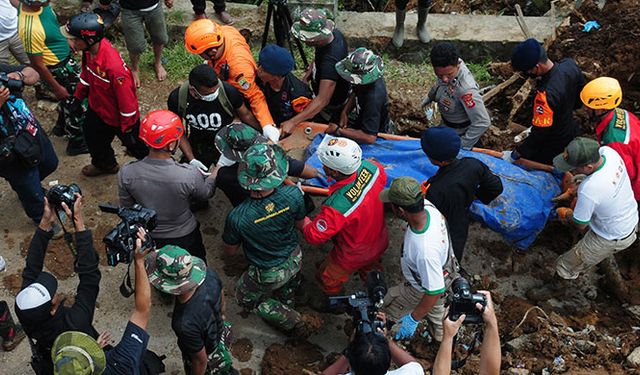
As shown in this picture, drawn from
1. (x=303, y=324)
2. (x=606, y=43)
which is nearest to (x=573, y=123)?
(x=606, y=43)

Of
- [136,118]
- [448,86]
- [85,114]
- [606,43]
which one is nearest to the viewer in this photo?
[448,86]

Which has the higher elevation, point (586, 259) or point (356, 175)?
point (356, 175)

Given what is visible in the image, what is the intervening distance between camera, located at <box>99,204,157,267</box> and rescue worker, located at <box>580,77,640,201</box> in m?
3.40

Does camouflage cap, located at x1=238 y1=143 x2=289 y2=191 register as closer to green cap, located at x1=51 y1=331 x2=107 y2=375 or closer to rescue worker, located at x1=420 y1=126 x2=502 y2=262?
rescue worker, located at x1=420 y1=126 x2=502 y2=262

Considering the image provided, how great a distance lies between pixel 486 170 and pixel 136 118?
301 cm

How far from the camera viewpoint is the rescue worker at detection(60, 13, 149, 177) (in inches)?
193

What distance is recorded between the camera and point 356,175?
167 inches

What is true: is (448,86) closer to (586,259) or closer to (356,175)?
(356,175)

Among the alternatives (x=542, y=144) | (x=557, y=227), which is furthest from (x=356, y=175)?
(x=557, y=227)

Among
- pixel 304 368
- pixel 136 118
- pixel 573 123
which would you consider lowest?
pixel 304 368

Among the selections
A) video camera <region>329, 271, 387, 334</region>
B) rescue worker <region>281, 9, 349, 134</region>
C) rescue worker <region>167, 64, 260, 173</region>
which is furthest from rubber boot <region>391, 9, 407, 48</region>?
video camera <region>329, 271, 387, 334</region>

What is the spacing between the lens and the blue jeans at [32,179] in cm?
491

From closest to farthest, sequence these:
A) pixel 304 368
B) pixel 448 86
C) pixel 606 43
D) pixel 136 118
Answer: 1. pixel 304 368
2. pixel 448 86
3. pixel 136 118
4. pixel 606 43

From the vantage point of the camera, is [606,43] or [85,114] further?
[606,43]
